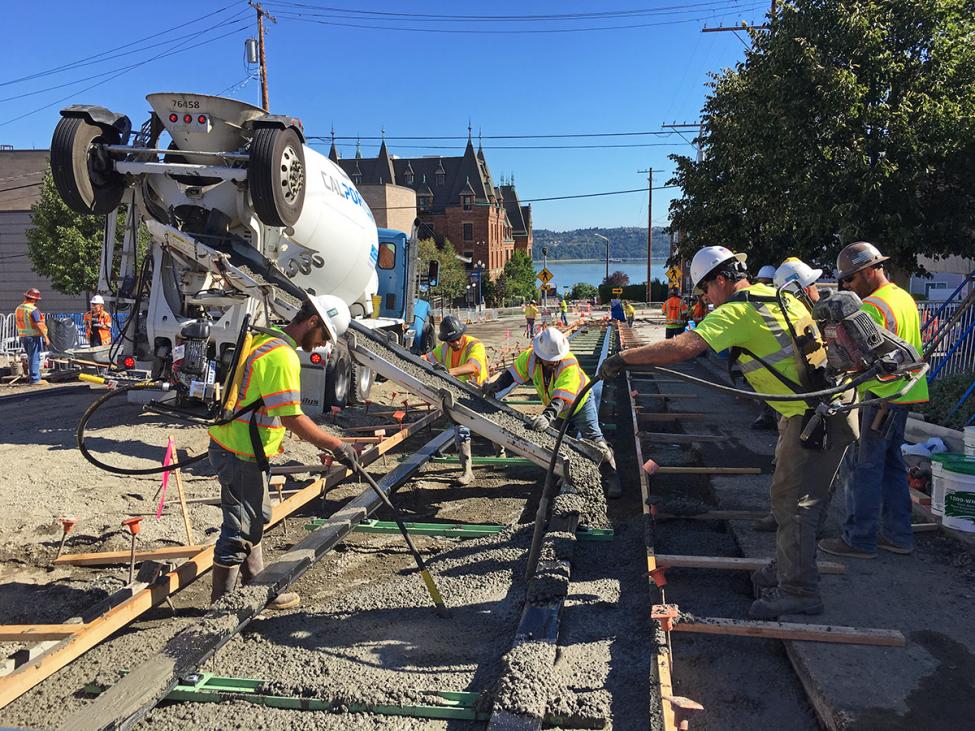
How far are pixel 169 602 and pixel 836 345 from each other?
3.99 metres

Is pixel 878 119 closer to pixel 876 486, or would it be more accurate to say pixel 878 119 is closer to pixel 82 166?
pixel 876 486

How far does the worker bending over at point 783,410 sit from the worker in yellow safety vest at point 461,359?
144 inches

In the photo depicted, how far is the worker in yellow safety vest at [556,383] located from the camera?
6012mm

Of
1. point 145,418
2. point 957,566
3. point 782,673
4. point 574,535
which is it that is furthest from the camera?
point 145,418

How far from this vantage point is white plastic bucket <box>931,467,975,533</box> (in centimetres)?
490

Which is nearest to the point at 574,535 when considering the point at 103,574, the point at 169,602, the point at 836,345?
the point at 836,345

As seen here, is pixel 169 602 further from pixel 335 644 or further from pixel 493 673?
pixel 493 673

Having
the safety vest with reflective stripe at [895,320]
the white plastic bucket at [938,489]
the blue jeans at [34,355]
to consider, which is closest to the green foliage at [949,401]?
the white plastic bucket at [938,489]

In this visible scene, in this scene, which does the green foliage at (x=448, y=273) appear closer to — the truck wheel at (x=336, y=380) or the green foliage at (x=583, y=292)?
the green foliage at (x=583, y=292)

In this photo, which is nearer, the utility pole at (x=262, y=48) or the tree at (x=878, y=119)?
the tree at (x=878, y=119)

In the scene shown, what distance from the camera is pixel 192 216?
7.39 metres

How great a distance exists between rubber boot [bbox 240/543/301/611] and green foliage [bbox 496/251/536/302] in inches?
2559

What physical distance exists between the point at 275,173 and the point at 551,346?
3.20 metres

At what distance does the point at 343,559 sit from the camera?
5078 mm
